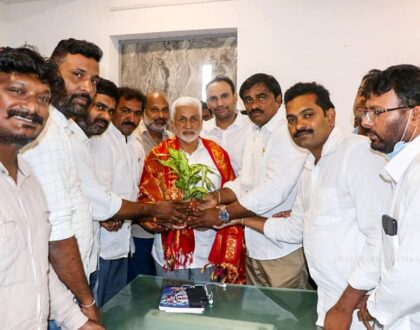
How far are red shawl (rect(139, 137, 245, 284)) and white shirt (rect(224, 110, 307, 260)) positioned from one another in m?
0.12

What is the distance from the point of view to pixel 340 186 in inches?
70.2

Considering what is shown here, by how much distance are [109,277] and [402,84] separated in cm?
229

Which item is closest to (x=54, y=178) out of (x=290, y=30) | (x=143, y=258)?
(x=143, y=258)

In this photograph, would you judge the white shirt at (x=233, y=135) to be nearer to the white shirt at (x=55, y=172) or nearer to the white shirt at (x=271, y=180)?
the white shirt at (x=271, y=180)

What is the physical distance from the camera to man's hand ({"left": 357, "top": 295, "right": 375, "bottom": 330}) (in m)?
1.71

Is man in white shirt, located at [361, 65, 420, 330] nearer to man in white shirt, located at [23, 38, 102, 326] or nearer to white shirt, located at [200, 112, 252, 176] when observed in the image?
man in white shirt, located at [23, 38, 102, 326]

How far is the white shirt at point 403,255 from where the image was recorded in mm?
1300

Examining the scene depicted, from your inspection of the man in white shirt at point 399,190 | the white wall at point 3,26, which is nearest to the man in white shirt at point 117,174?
the man in white shirt at point 399,190

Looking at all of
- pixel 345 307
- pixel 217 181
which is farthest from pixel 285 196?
pixel 345 307

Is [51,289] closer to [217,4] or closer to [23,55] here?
[23,55]

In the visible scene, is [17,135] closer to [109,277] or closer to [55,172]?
[55,172]

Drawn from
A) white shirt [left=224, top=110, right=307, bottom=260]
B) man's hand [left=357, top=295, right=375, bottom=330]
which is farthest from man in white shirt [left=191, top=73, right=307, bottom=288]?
man's hand [left=357, top=295, right=375, bottom=330]

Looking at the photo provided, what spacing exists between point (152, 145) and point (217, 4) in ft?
5.71

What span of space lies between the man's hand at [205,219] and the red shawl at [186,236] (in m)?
0.12
